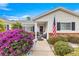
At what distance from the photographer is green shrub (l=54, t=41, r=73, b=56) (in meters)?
8.77

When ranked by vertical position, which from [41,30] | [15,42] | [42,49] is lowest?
[42,49]

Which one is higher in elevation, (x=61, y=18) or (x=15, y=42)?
(x=61, y=18)

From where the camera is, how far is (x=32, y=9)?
8.81 meters

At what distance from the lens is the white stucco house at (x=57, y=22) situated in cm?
882

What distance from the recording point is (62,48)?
28.8 feet

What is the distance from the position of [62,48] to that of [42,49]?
18.7 inches

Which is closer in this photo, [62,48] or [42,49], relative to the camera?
[62,48]

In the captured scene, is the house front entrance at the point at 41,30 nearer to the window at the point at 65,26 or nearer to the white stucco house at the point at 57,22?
the white stucco house at the point at 57,22

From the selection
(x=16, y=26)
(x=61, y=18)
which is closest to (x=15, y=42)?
(x=16, y=26)

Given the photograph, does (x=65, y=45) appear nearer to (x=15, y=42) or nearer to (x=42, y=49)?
(x=42, y=49)

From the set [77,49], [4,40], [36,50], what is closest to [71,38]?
[77,49]

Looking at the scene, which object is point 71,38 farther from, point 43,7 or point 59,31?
point 43,7

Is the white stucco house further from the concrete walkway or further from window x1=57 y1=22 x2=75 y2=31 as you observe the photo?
the concrete walkway

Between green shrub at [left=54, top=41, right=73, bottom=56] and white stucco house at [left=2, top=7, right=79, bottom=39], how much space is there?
11.3 inches
